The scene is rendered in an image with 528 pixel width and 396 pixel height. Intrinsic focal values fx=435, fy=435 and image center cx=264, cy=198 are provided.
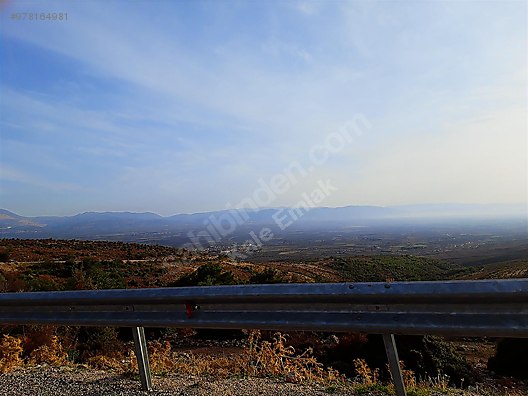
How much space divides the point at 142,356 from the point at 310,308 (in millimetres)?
1799

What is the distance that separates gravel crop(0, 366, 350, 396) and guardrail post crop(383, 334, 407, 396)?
0.78 metres

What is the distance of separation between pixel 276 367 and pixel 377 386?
44.5 inches

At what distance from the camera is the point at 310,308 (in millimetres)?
3139

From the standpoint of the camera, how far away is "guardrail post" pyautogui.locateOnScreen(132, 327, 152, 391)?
3913mm

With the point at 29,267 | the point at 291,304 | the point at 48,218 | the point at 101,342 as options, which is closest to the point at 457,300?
the point at 291,304

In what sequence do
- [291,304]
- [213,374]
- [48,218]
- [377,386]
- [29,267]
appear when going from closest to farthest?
[291,304]
[377,386]
[213,374]
[29,267]
[48,218]

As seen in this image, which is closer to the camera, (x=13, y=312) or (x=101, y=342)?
(x=13, y=312)

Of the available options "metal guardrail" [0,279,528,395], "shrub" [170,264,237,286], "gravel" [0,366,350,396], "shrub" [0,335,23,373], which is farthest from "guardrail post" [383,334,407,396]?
"shrub" [170,264,237,286]

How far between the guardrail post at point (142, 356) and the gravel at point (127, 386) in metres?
0.08

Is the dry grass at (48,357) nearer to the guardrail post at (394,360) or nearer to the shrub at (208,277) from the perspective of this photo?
the guardrail post at (394,360)

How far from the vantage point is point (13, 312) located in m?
4.25

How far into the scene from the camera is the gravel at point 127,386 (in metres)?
3.94

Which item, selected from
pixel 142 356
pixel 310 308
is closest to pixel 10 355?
pixel 142 356

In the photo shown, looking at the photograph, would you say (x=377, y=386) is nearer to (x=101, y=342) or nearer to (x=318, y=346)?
(x=318, y=346)
